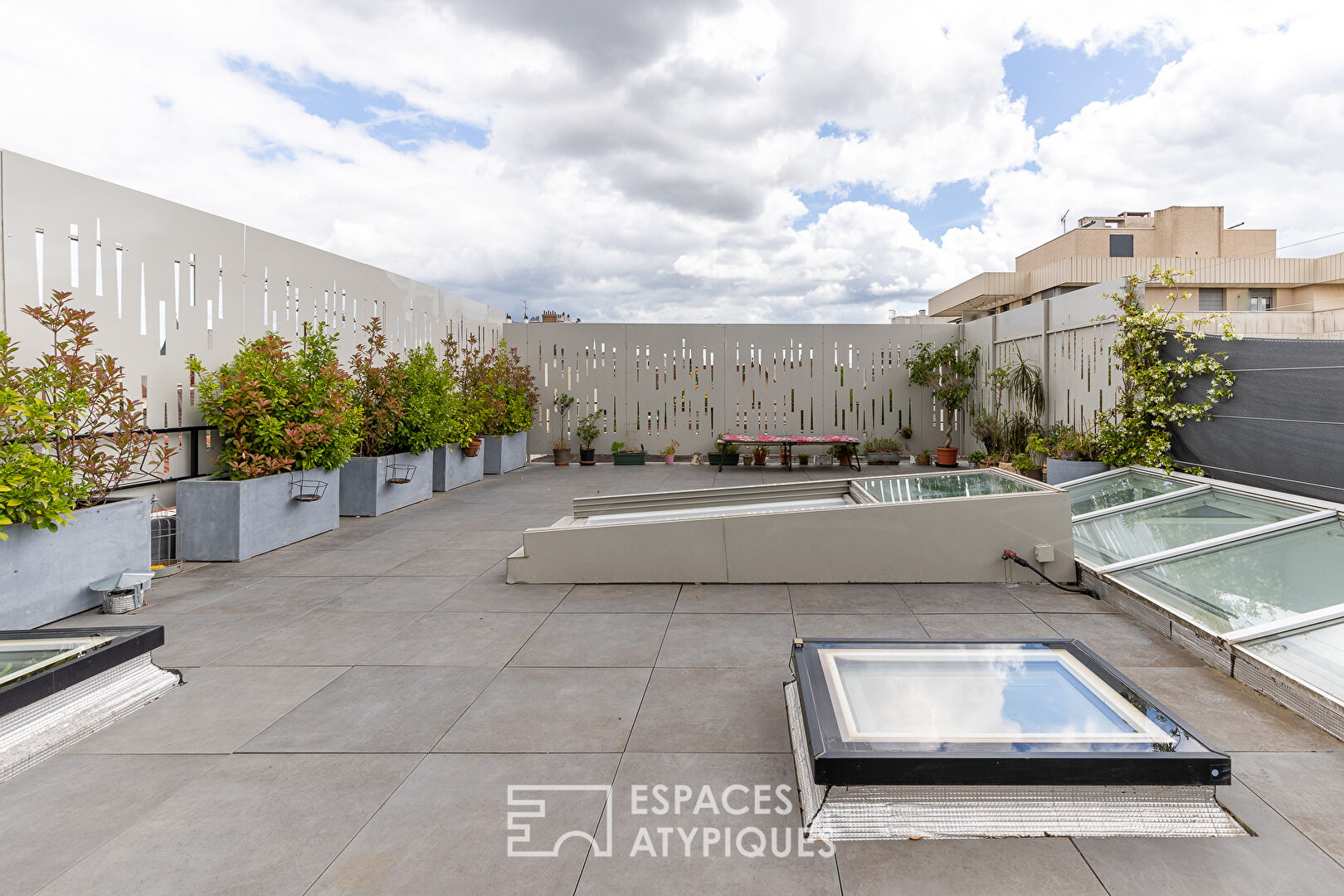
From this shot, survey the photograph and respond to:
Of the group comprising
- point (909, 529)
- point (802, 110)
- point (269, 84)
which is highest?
point (802, 110)

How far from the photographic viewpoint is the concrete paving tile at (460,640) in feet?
10.2

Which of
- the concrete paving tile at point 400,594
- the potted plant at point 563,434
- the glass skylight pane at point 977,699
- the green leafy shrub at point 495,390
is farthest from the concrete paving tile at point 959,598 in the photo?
the potted plant at point 563,434

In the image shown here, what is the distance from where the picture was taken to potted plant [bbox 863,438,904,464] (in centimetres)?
1212

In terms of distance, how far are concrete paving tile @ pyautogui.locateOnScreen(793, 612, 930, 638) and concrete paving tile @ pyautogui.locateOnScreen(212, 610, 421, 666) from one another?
2.21 metres

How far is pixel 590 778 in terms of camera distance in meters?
2.06

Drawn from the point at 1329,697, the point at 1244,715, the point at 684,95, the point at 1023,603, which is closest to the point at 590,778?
the point at 1244,715

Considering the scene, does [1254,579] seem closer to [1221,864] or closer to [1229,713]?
[1229,713]

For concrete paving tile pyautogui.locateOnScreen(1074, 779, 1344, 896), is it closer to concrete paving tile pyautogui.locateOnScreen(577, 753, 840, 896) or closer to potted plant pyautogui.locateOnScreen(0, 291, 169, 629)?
concrete paving tile pyautogui.locateOnScreen(577, 753, 840, 896)

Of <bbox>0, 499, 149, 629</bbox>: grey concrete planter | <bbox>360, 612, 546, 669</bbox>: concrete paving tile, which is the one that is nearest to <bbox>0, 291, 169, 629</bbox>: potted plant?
<bbox>0, 499, 149, 629</bbox>: grey concrete planter

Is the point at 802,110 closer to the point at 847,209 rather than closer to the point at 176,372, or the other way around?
the point at 847,209

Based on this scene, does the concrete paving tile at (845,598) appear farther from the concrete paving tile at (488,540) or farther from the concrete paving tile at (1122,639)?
the concrete paving tile at (488,540)

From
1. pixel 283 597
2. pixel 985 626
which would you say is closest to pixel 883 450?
pixel 985 626

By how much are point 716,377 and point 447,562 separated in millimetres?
8812

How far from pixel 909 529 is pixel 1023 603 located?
802 mm
